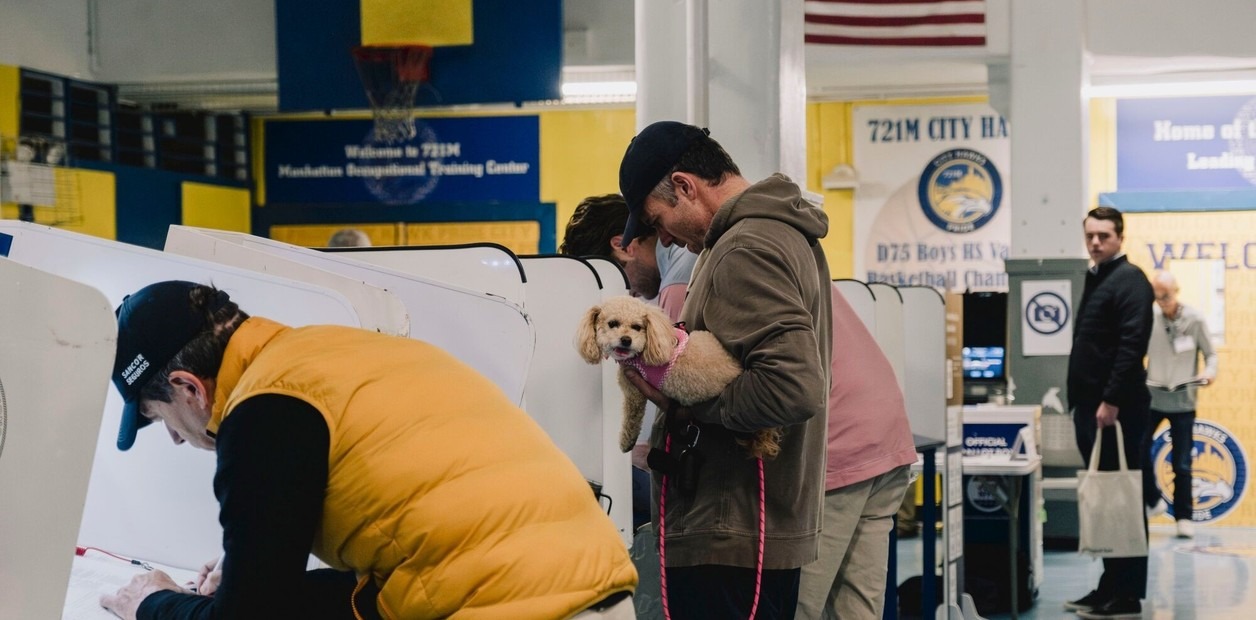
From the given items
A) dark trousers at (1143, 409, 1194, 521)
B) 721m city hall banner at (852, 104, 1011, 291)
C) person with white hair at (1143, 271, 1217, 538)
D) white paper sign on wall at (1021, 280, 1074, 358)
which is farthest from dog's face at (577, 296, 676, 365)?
721m city hall banner at (852, 104, 1011, 291)

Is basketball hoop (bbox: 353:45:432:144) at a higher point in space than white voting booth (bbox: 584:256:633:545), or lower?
higher

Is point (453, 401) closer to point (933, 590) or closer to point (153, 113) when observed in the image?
point (933, 590)

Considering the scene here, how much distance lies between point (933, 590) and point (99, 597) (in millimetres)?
3440

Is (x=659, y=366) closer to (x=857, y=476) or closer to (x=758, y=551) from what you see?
(x=758, y=551)

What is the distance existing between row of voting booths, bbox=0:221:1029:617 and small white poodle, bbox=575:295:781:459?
0.16 m

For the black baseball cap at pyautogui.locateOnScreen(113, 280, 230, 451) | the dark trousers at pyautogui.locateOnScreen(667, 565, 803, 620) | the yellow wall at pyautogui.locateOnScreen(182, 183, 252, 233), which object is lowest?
the dark trousers at pyautogui.locateOnScreen(667, 565, 803, 620)

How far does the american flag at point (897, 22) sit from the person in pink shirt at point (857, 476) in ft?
15.4

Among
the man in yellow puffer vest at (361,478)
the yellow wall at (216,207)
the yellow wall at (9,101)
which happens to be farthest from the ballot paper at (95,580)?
the yellow wall at (216,207)

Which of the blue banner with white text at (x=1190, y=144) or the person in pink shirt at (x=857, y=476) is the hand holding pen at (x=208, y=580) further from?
the blue banner with white text at (x=1190, y=144)

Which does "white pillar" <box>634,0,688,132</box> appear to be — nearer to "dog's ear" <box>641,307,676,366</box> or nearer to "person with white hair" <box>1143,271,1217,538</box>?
"dog's ear" <box>641,307,676,366</box>

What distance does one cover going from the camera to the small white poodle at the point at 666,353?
2.19 metres

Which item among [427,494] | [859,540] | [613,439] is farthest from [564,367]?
[427,494]

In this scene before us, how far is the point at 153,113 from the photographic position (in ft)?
33.8

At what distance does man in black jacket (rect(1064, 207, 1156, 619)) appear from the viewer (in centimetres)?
568
